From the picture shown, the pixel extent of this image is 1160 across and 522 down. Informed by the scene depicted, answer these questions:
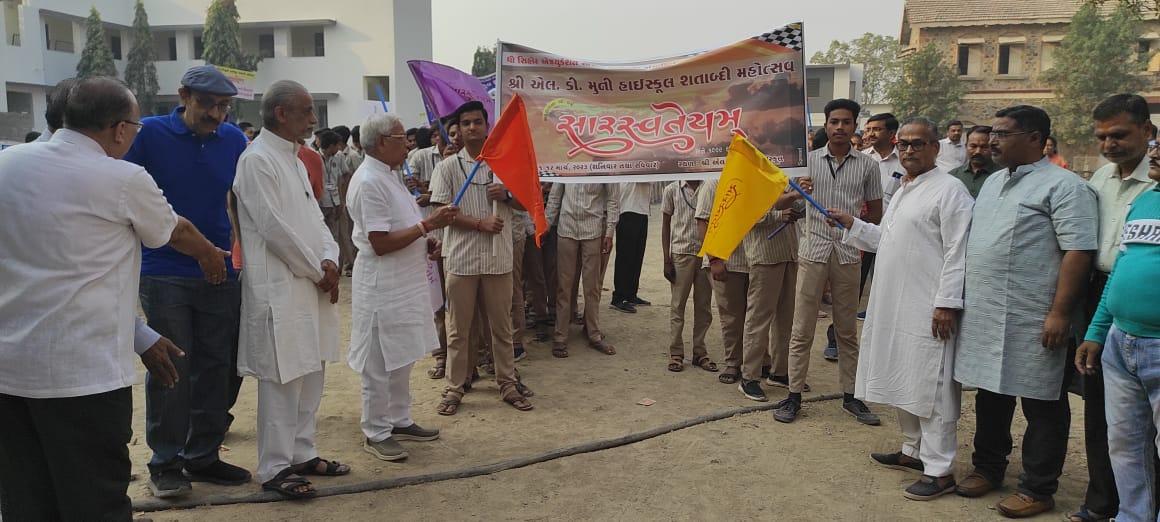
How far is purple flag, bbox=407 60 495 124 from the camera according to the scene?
21.9 ft

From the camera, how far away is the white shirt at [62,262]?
8.32 ft

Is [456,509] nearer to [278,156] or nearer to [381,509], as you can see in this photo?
[381,509]

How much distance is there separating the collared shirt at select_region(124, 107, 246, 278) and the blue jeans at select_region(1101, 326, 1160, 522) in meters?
4.18

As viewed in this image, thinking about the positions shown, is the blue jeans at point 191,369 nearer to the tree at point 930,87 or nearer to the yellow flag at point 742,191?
the yellow flag at point 742,191

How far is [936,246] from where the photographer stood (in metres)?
3.96

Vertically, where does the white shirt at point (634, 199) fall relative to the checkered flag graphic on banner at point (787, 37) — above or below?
below

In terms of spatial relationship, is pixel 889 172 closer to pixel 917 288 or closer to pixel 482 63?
pixel 917 288

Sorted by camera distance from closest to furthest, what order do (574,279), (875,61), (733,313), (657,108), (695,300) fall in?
(657,108)
(733,313)
(695,300)
(574,279)
(875,61)

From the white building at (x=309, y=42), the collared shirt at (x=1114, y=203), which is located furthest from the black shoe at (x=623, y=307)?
the white building at (x=309, y=42)

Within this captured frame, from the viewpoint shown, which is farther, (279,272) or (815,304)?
(815,304)

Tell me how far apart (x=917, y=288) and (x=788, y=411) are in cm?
154

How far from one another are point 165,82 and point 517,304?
36.1m

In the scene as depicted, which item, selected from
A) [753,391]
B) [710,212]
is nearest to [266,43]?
[710,212]

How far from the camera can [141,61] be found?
34.3m
